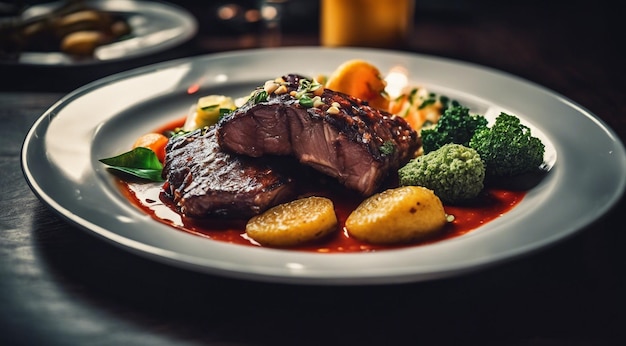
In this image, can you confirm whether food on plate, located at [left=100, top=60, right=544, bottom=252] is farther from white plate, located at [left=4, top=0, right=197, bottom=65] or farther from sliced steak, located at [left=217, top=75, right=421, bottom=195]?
white plate, located at [left=4, top=0, right=197, bottom=65]

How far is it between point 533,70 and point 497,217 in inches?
117

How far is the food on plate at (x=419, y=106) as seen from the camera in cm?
402

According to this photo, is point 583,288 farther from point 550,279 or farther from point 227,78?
point 227,78

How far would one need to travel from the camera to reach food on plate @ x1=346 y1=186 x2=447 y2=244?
270 cm

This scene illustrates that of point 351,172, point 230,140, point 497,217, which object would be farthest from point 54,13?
point 497,217

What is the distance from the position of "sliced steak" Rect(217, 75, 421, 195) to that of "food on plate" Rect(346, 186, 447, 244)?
1.04 ft

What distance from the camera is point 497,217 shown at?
297 cm

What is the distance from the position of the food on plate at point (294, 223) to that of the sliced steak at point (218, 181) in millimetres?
100

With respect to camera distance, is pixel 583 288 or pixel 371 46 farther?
pixel 371 46

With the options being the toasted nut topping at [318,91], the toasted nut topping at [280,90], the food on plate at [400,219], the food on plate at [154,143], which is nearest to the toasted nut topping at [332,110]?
the toasted nut topping at [318,91]

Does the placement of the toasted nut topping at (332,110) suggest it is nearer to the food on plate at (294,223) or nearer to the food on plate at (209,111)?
the food on plate at (294,223)

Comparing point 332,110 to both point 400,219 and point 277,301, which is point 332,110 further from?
point 277,301

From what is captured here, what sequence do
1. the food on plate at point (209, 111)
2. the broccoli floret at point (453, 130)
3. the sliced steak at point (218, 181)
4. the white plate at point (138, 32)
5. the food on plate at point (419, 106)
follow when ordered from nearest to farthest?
the sliced steak at point (218, 181) < the broccoli floret at point (453, 130) < the food on plate at point (209, 111) < the food on plate at point (419, 106) < the white plate at point (138, 32)

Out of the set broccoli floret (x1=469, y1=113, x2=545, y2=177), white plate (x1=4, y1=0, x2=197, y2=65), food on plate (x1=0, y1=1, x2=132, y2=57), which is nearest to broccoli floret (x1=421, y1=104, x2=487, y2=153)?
broccoli floret (x1=469, y1=113, x2=545, y2=177)
